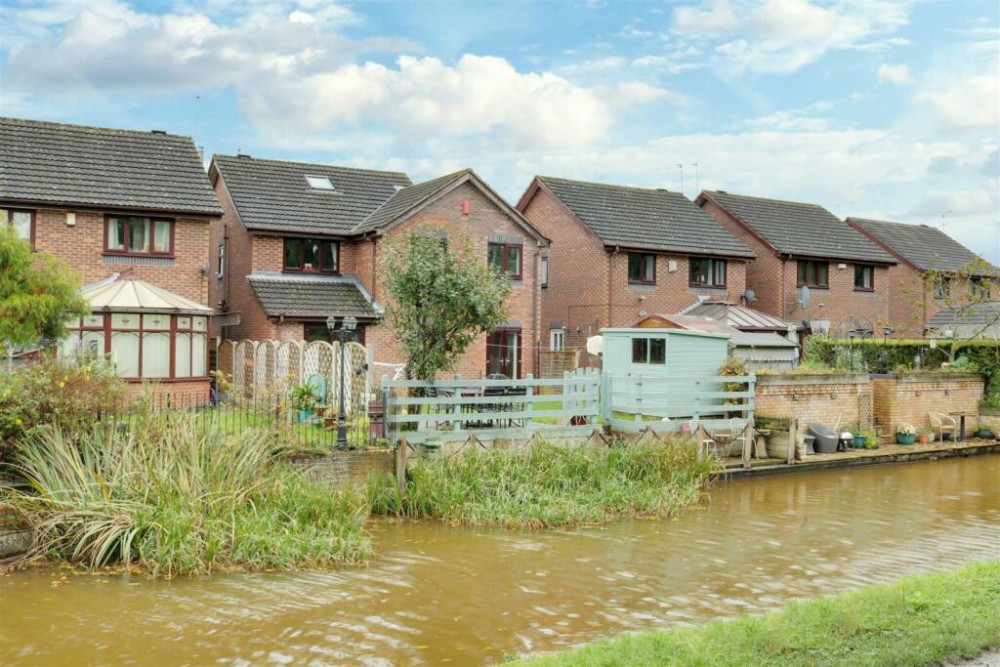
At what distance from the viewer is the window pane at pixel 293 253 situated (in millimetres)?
28094

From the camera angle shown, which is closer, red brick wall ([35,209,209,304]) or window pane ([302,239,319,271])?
red brick wall ([35,209,209,304])

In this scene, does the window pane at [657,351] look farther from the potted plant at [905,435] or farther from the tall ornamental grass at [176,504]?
the tall ornamental grass at [176,504]

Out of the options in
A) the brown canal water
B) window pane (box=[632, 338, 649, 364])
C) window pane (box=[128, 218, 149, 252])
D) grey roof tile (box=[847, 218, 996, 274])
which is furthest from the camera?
grey roof tile (box=[847, 218, 996, 274])

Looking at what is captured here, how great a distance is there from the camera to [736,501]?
691 inches

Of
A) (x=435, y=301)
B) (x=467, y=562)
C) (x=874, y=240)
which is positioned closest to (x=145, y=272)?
(x=435, y=301)

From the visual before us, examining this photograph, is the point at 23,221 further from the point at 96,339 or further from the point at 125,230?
the point at 96,339

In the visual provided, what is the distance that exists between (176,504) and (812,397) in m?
16.8

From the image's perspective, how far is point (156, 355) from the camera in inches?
886

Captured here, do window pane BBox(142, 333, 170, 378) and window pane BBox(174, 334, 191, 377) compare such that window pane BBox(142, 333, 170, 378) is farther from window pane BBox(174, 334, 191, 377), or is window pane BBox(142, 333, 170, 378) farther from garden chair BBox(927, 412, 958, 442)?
garden chair BBox(927, 412, 958, 442)

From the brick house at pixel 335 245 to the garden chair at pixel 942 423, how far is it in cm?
1234

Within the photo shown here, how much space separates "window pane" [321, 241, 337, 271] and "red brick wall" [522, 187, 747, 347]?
964 centimetres

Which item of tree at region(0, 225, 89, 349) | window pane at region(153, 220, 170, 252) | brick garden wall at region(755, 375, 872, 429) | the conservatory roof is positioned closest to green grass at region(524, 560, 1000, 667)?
tree at region(0, 225, 89, 349)

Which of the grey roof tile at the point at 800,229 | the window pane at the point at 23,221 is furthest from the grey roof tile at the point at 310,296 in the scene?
the grey roof tile at the point at 800,229

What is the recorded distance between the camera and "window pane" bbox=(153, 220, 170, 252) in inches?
971
